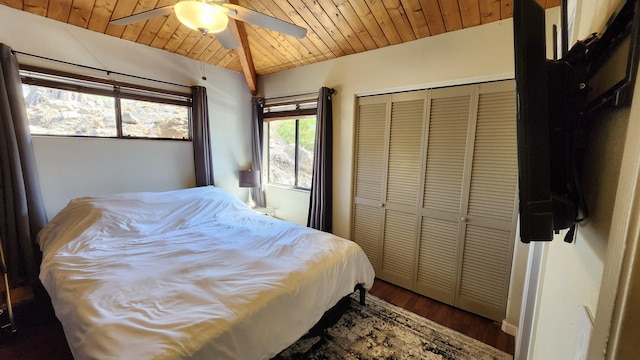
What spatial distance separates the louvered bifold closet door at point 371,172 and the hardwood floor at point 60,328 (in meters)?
0.53

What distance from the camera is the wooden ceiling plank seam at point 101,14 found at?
7.52 ft

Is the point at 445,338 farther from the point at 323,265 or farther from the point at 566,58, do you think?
the point at 566,58

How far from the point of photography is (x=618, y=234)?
28 cm

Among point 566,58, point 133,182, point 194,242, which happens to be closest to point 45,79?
point 133,182

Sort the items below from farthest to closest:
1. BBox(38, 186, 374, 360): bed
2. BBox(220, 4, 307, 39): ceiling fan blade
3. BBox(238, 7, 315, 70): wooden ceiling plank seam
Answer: BBox(238, 7, 315, 70): wooden ceiling plank seam, BBox(220, 4, 307, 39): ceiling fan blade, BBox(38, 186, 374, 360): bed

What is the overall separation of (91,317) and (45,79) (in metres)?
2.44

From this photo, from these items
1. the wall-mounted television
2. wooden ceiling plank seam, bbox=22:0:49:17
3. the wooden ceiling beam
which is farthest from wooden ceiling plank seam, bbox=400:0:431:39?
wooden ceiling plank seam, bbox=22:0:49:17

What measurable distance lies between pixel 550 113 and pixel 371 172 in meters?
2.38

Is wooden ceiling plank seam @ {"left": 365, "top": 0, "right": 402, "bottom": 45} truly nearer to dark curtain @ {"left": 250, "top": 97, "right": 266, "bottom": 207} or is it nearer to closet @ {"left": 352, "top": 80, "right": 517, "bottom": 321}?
closet @ {"left": 352, "top": 80, "right": 517, "bottom": 321}

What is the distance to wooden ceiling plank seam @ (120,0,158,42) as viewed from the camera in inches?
91.9

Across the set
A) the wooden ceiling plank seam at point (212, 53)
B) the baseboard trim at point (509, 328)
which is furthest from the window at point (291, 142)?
the baseboard trim at point (509, 328)

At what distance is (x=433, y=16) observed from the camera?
7.06ft

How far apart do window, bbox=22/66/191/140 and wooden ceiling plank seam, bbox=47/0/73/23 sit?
501mm

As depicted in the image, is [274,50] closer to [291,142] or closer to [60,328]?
[291,142]
